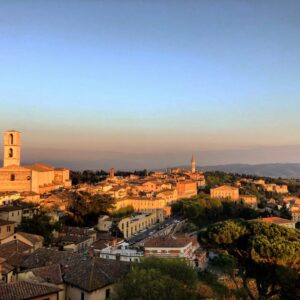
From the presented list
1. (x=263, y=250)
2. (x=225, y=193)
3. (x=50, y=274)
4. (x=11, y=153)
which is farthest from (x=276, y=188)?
(x=50, y=274)

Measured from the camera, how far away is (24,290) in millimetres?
13180

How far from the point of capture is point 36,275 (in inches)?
623

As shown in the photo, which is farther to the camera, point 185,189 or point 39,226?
point 185,189

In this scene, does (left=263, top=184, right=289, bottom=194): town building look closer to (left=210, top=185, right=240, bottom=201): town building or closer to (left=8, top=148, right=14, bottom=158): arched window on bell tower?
(left=210, top=185, right=240, bottom=201): town building

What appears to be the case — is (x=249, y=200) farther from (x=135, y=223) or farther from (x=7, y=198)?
(x=7, y=198)

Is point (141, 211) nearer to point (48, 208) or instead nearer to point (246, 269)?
point (48, 208)

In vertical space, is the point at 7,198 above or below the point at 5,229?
above

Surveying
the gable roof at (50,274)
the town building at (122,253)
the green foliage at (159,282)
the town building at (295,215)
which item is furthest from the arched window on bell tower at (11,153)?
the town building at (295,215)

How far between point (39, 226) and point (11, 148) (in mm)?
19195

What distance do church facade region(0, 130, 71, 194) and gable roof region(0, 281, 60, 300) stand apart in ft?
94.0

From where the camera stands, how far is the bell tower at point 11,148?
44.9m

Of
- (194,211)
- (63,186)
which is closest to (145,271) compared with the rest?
(194,211)

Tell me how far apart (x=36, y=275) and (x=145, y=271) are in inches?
185

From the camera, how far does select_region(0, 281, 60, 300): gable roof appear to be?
12.8 m
